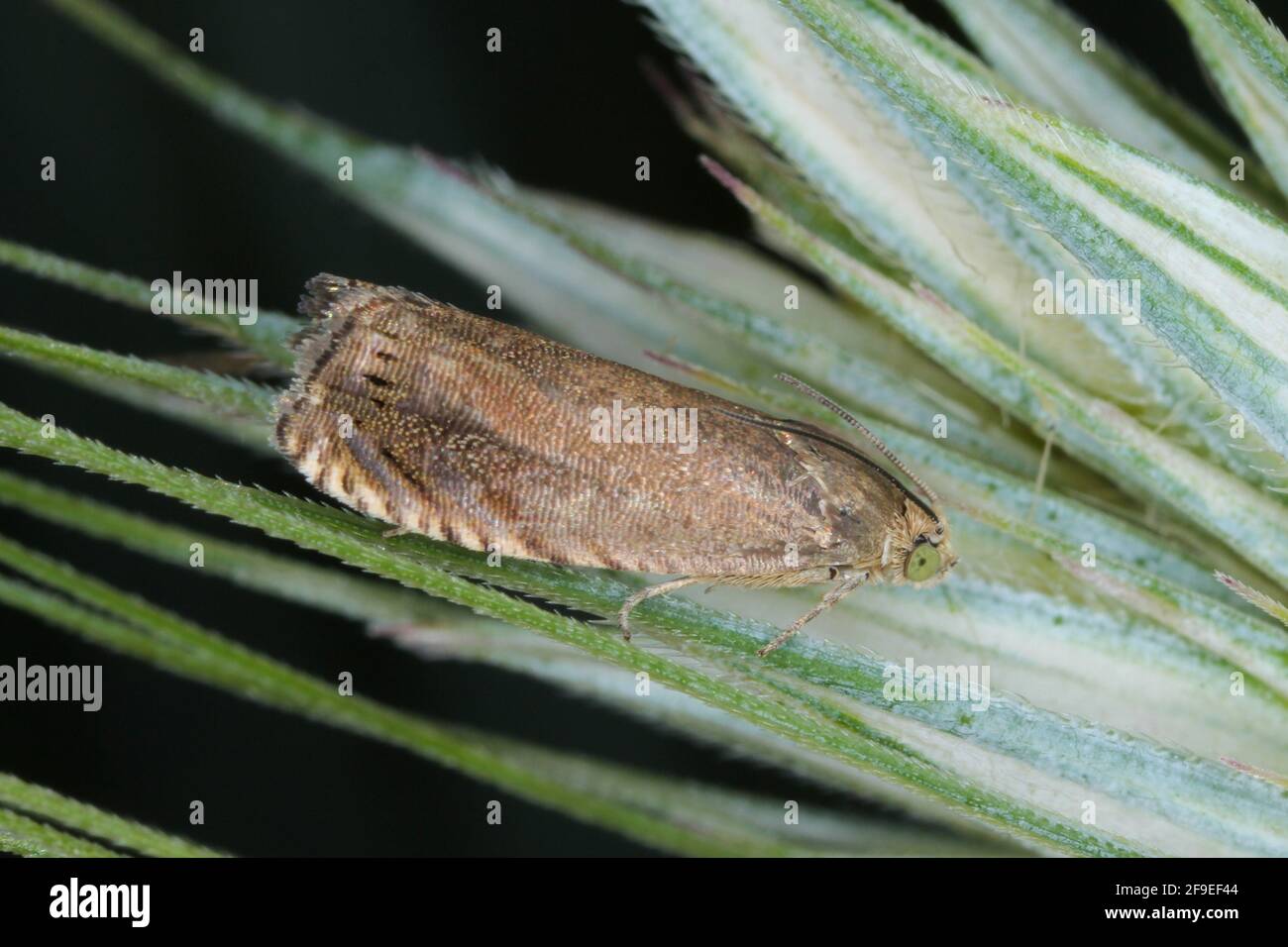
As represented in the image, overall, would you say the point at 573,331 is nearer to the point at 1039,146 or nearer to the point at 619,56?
the point at 1039,146

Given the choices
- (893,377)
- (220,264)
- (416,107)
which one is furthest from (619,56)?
(893,377)

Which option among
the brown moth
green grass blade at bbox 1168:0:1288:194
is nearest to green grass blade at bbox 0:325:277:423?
the brown moth

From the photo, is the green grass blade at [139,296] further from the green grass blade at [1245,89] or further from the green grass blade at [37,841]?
the green grass blade at [1245,89]

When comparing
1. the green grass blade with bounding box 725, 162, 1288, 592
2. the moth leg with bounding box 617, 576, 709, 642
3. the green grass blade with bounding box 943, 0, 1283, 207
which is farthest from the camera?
the green grass blade with bounding box 943, 0, 1283, 207

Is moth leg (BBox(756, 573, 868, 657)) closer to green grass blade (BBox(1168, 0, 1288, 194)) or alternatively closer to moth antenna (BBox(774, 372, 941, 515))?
moth antenna (BBox(774, 372, 941, 515))

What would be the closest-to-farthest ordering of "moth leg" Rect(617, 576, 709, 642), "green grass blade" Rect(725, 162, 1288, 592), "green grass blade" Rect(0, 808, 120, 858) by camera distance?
"green grass blade" Rect(0, 808, 120, 858), "moth leg" Rect(617, 576, 709, 642), "green grass blade" Rect(725, 162, 1288, 592)

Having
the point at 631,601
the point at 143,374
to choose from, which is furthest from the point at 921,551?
the point at 143,374
